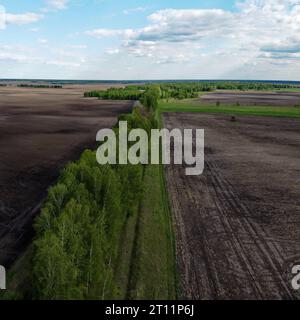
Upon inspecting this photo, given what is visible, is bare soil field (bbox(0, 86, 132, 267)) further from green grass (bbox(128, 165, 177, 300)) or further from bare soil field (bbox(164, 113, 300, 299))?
bare soil field (bbox(164, 113, 300, 299))

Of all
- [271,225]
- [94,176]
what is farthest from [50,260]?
[271,225]

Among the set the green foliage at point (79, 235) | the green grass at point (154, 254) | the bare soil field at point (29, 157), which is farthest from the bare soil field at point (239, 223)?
the bare soil field at point (29, 157)

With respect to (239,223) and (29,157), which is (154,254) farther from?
(29,157)

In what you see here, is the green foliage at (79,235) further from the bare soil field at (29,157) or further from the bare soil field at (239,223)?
the bare soil field at (29,157)

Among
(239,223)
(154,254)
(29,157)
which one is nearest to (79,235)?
(154,254)
